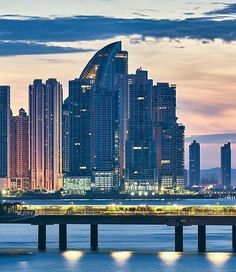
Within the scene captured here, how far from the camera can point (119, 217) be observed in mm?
121125

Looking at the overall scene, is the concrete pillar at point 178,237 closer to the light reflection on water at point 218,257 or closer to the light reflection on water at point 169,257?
the light reflection on water at point 169,257

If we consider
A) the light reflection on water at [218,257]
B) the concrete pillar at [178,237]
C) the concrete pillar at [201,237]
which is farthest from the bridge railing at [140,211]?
the light reflection on water at [218,257]

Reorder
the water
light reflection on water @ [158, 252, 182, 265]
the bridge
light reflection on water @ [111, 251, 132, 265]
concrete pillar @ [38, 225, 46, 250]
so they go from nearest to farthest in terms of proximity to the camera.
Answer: the water → light reflection on water @ [158, 252, 182, 265] → light reflection on water @ [111, 251, 132, 265] → the bridge → concrete pillar @ [38, 225, 46, 250]

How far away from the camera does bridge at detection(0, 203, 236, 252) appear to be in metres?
120

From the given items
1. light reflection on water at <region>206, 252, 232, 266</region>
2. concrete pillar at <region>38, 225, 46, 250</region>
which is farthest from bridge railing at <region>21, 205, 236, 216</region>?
light reflection on water at <region>206, 252, 232, 266</region>

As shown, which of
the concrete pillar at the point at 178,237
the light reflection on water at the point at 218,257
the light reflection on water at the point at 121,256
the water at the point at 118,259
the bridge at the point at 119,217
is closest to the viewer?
the water at the point at 118,259

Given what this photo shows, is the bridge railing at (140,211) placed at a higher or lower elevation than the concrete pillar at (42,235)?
higher

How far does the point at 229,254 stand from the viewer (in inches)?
4764

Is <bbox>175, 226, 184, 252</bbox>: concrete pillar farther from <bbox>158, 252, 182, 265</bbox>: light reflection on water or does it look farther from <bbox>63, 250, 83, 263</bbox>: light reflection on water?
<bbox>63, 250, 83, 263</bbox>: light reflection on water

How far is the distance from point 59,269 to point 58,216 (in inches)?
679

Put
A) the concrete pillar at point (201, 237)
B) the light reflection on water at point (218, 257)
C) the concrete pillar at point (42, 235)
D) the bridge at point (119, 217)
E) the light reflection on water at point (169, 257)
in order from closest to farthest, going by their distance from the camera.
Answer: the light reflection on water at point (218, 257) < the light reflection on water at point (169, 257) < the bridge at point (119, 217) < the concrete pillar at point (201, 237) < the concrete pillar at point (42, 235)

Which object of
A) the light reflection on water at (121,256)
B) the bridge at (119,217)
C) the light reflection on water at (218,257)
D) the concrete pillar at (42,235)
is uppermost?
the bridge at (119,217)

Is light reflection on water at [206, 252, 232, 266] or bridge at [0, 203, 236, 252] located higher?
bridge at [0, 203, 236, 252]

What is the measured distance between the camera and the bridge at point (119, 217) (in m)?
120
